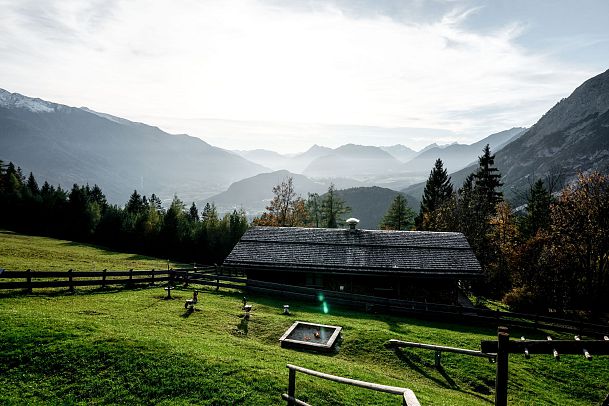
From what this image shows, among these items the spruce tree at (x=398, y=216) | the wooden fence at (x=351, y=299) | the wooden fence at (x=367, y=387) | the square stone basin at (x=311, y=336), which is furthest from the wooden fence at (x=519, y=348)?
the spruce tree at (x=398, y=216)

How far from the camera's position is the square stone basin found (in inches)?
685

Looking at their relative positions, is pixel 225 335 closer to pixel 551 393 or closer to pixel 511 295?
pixel 551 393

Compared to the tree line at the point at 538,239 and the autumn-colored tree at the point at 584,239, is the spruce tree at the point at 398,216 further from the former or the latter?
the autumn-colored tree at the point at 584,239

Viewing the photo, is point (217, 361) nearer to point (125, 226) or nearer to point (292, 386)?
point (292, 386)

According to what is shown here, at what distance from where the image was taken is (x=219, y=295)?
29078 millimetres

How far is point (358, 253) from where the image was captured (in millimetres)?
32688

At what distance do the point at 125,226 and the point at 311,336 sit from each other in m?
63.2

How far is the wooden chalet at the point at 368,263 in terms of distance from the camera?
3048 centimetres

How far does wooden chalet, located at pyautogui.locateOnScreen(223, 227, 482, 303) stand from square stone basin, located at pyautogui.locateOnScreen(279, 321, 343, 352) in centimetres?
1077

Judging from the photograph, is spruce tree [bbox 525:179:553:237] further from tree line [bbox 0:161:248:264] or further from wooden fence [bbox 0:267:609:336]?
tree line [bbox 0:161:248:264]

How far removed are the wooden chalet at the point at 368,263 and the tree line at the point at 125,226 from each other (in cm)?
3208

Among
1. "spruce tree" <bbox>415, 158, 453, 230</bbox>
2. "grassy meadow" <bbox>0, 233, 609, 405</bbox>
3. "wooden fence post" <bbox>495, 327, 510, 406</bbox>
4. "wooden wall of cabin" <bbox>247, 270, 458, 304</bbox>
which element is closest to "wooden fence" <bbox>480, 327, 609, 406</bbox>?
"wooden fence post" <bbox>495, 327, 510, 406</bbox>

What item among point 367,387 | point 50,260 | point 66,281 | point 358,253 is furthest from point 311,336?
point 50,260

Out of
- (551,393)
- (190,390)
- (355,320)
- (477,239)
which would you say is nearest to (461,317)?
(355,320)
